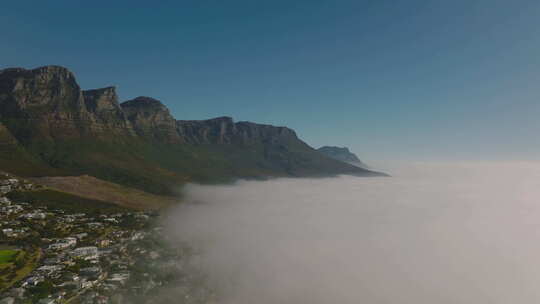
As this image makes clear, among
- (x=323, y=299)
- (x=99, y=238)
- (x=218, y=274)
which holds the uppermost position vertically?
(x=99, y=238)

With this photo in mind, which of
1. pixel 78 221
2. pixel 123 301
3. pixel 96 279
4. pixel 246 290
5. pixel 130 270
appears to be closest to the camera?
pixel 123 301

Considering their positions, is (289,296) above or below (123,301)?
below

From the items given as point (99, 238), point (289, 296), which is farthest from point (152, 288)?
point (289, 296)

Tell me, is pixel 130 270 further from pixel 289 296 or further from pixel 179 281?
pixel 289 296

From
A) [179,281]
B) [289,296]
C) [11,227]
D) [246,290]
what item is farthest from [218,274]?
[11,227]

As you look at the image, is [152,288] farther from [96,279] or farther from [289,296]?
[289,296]

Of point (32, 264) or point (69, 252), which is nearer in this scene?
point (32, 264)

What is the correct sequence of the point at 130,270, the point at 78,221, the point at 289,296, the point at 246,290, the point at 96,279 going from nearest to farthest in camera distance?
the point at 96,279 < the point at 130,270 < the point at 246,290 < the point at 289,296 < the point at 78,221
